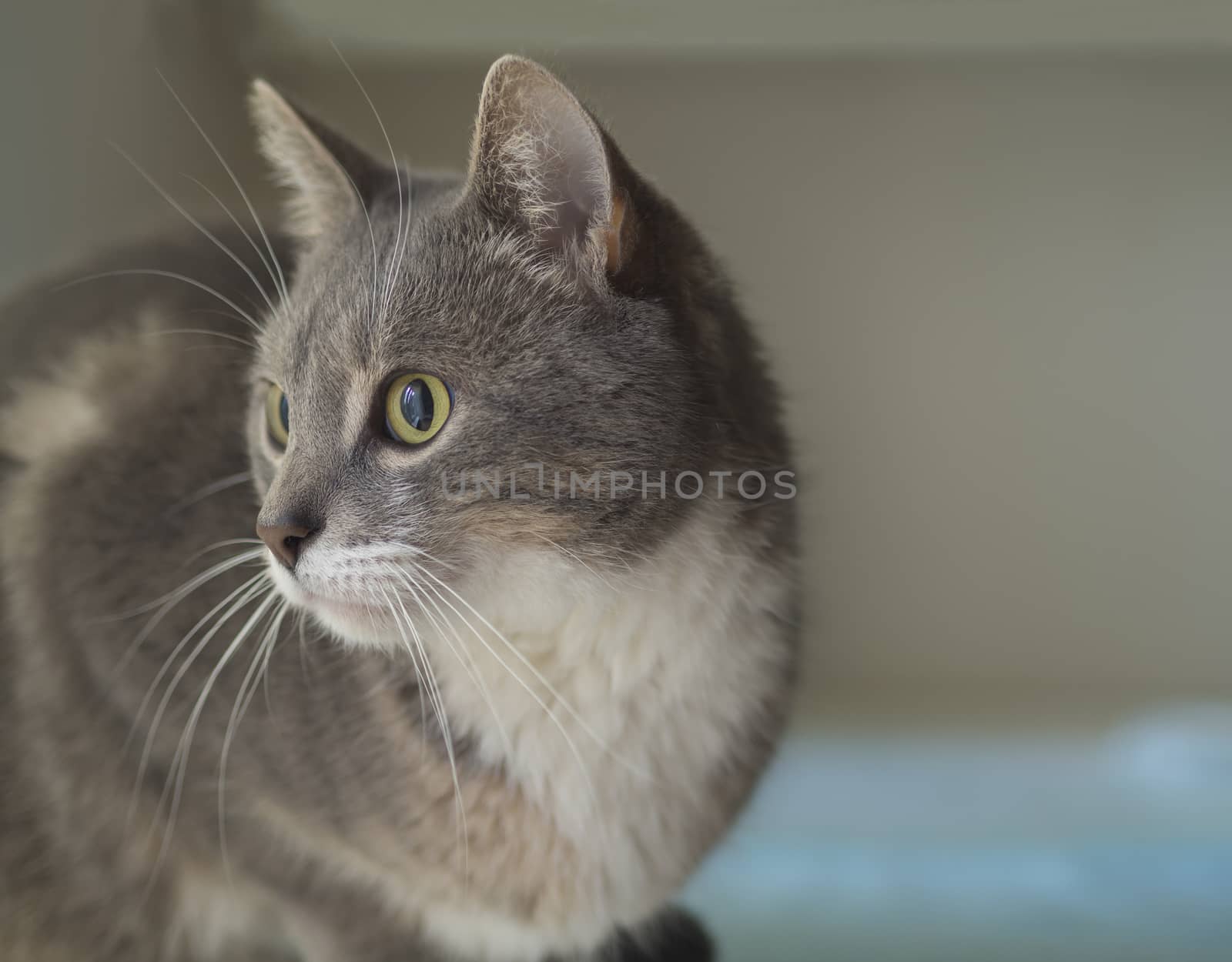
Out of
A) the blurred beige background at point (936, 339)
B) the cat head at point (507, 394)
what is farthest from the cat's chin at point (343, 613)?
the blurred beige background at point (936, 339)

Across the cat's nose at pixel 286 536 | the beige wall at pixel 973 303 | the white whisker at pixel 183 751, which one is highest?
the beige wall at pixel 973 303

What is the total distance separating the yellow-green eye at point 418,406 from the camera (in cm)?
72

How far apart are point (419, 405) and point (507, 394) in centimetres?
7

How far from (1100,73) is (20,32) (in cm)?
116

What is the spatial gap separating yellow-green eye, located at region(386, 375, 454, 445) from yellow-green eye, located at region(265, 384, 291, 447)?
0.56ft

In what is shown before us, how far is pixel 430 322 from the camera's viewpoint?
28.6 inches

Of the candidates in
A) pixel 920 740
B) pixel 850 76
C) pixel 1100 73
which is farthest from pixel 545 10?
pixel 920 740

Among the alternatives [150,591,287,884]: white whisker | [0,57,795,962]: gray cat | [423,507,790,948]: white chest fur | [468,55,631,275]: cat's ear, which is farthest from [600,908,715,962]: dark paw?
[468,55,631,275]: cat's ear

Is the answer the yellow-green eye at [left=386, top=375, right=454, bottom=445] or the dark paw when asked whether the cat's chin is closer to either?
the yellow-green eye at [left=386, top=375, right=454, bottom=445]

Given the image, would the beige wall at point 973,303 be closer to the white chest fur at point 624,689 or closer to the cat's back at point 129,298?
the cat's back at point 129,298

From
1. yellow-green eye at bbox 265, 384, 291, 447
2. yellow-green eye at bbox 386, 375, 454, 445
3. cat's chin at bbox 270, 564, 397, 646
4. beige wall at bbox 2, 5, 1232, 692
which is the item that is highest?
beige wall at bbox 2, 5, 1232, 692

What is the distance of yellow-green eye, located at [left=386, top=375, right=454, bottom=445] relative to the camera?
721 millimetres

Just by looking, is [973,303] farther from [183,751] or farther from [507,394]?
[183,751]

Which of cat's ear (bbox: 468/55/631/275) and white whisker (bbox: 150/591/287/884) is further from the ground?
cat's ear (bbox: 468/55/631/275)
